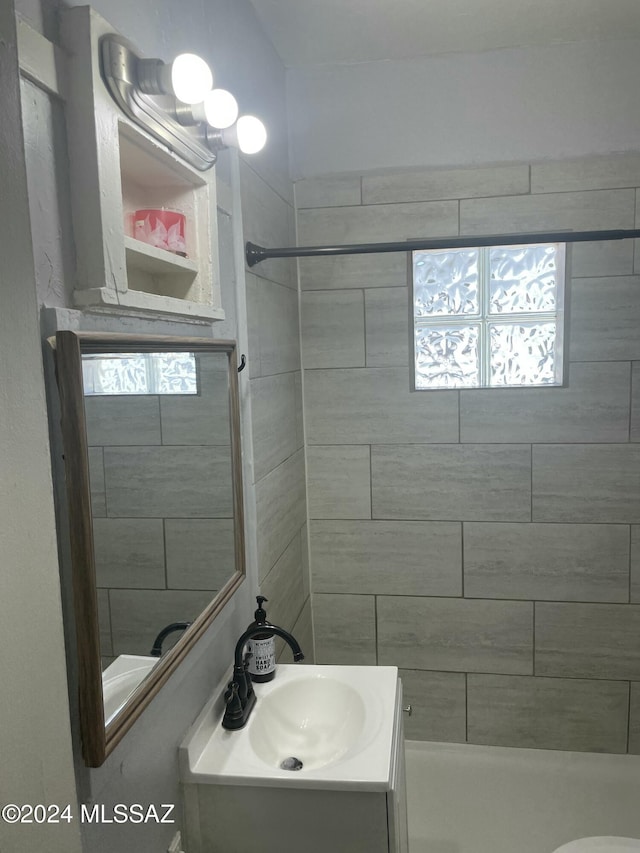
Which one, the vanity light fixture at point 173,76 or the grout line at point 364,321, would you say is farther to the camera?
the grout line at point 364,321

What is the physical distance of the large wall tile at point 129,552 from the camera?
1.02 metres

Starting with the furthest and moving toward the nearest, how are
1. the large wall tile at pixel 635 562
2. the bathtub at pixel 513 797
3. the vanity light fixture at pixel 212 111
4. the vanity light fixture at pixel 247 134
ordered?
1. the large wall tile at pixel 635 562
2. the bathtub at pixel 513 797
3. the vanity light fixture at pixel 247 134
4. the vanity light fixture at pixel 212 111

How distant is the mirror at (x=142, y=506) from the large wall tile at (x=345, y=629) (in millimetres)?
1098

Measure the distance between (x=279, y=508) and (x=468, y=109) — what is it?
161cm

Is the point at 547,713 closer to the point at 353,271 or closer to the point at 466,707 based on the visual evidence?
the point at 466,707

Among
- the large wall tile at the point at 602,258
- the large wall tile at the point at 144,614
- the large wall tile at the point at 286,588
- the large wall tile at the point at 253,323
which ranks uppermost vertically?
the large wall tile at the point at 602,258

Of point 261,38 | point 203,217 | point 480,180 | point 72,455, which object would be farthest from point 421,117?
point 72,455

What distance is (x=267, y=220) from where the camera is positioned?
2.11 metres

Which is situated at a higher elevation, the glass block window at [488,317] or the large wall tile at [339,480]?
the glass block window at [488,317]

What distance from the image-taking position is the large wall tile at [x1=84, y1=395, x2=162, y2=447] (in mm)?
999

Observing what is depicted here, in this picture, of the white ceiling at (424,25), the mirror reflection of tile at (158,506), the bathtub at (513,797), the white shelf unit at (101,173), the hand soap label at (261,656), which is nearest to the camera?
the white shelf unit at (101,173)

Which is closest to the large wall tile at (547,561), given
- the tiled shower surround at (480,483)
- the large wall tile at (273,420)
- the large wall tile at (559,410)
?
the tiled shower surround at (480,483)

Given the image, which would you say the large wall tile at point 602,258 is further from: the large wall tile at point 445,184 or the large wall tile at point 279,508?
the large wall tile at point 279,508

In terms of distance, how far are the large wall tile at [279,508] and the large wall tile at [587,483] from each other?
0.91 metres
